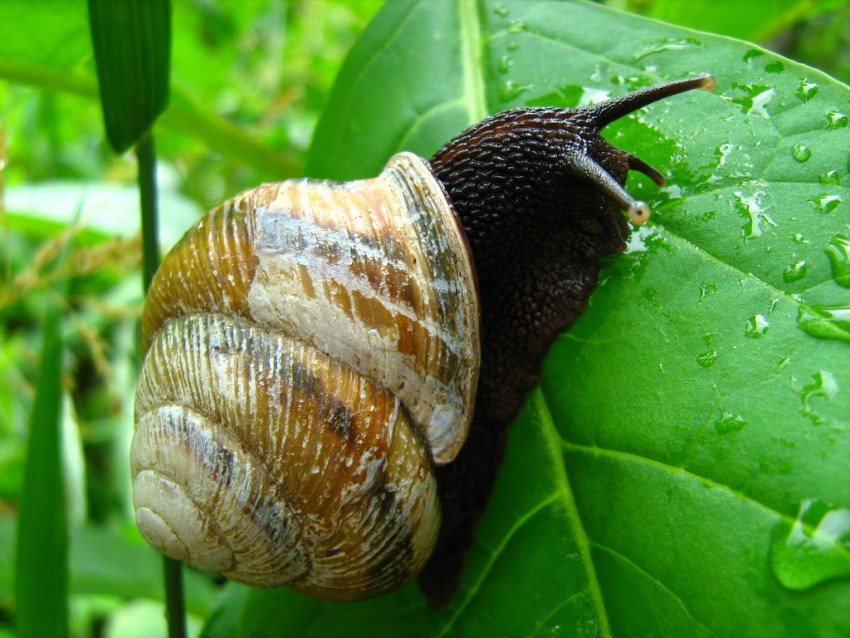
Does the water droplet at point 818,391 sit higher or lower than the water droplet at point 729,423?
higher

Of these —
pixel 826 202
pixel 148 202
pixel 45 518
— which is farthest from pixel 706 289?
pixel 45 518

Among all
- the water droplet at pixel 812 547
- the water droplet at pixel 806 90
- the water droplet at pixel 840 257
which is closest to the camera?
the water droplet at pixel 812 547

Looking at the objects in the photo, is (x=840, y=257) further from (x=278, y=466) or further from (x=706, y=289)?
(x=278, y=466)

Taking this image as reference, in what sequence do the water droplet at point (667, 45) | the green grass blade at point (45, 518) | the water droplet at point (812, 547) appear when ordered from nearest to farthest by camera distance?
the water droplet at point (812, 547), the water droplet at point (667, 45), the green grass blade at point (45, 518)

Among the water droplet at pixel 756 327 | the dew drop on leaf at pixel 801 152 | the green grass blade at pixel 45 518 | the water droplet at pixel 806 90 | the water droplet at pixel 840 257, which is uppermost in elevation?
the water droplet at pixel 806 90

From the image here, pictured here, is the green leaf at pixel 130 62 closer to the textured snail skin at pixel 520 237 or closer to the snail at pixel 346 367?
the snail at pixel 346 367

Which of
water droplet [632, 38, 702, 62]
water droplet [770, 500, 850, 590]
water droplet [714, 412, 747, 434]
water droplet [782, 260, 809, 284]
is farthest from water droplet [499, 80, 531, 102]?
water droplet [770, 500, 850, 590]

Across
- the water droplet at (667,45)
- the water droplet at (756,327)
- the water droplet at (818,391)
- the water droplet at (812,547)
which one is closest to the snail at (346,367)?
the water droplet at (667,45)
